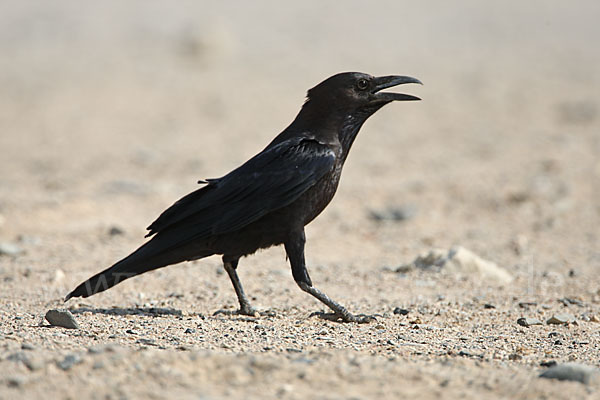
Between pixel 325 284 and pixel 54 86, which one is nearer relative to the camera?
pixel 325 284

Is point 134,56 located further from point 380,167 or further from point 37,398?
point 37,398

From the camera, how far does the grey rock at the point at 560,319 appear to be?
5.71m

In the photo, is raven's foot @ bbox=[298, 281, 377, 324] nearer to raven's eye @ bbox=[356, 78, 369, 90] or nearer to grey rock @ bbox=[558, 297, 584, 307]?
raven's eye @ bbox=[356, 78, 369, 90]

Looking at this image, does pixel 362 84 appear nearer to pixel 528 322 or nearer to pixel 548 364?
pixel 528 322

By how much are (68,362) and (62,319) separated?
123 cm

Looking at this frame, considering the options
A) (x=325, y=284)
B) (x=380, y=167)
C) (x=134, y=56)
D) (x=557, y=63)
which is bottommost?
(x=325, y=284)

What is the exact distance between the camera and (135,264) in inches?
225

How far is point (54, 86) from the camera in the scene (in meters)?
17.8

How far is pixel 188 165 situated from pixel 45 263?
5.13 m

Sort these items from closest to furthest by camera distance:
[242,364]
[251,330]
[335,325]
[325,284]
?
[242,364] < [251,330] < [335,325] < [325,284]

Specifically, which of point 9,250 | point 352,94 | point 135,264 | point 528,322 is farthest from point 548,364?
point 9,250

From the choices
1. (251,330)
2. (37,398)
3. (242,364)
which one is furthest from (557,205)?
(37,398)

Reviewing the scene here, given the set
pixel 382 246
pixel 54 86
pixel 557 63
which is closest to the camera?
pixel 382 246

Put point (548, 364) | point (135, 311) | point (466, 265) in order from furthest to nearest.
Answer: point (466, 265), point (135, 311), point (548, 364)
